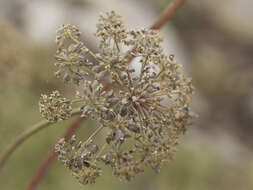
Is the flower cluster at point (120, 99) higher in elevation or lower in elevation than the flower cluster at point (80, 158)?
higher

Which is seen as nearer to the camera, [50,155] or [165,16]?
[50,155]

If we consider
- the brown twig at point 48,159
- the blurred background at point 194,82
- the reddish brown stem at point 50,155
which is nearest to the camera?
the reddish brown stem at point 50,155

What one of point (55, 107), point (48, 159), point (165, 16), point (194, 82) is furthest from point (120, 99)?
point (194, 82)

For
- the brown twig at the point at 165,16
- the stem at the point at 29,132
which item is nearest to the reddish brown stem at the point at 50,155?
the stem at the point at 29,132

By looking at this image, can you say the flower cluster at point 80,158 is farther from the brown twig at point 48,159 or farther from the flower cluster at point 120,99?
the brown twig at point 48,159

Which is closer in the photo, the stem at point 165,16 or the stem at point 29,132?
the stem at point 29,132

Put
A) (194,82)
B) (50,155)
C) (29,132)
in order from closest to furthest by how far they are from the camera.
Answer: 1. (29,132)
2. (50,155)
3. (194,82)

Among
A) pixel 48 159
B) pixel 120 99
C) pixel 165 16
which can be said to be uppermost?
pixel 165 16

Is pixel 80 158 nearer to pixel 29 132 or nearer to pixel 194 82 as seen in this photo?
pixel 29 132
